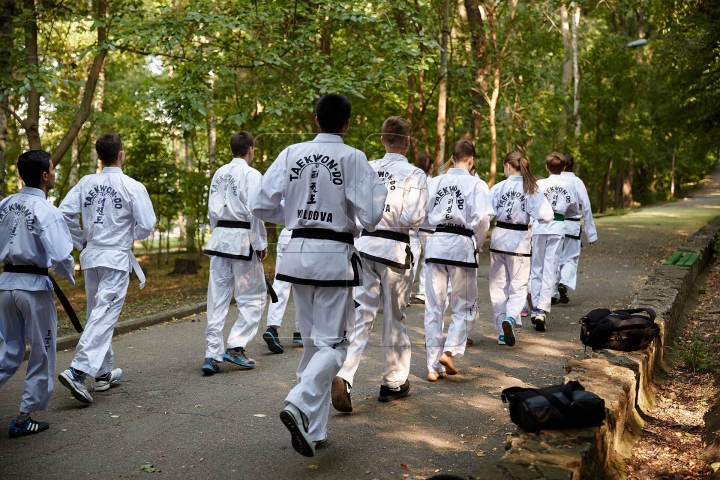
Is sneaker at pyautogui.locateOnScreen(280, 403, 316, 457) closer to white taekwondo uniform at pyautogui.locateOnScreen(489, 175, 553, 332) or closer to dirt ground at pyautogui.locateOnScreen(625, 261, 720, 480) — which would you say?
dirt ground at pyautogui.locateOnScreen(625, 261, 720, 480)

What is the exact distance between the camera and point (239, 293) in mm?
7852

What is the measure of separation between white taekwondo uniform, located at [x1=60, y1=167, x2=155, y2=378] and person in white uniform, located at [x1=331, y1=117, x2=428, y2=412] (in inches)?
83.2

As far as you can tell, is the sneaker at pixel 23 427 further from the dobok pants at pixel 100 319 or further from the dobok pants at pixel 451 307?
the dobok pants at pixel 451 307

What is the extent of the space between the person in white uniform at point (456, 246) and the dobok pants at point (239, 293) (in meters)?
1.83

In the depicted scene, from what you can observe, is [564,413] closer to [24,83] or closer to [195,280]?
[24,83]

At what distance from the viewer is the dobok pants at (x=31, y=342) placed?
5637mm

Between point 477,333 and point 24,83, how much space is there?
7244 millimetres

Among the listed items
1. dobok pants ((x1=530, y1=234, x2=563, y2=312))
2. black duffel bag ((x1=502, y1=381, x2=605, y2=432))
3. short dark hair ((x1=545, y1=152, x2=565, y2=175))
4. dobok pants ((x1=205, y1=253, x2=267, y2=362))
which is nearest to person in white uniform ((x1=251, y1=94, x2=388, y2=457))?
black duffel bag ((x1=502, y1=381, x2=605, y2=432))

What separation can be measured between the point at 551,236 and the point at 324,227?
6.75 m

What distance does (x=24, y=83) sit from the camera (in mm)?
10352

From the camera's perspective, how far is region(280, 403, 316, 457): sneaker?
15.0ft

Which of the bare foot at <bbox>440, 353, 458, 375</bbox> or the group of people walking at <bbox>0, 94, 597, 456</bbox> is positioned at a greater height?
the group of people walking at <bbox>0, 94, 597, 456</bbox>

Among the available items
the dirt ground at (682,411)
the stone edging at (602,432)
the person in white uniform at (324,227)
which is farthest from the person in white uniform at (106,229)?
the dirt ground at (682,411)

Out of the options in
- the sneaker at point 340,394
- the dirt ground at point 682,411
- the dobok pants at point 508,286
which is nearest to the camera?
the dirt ground at point 682,411
